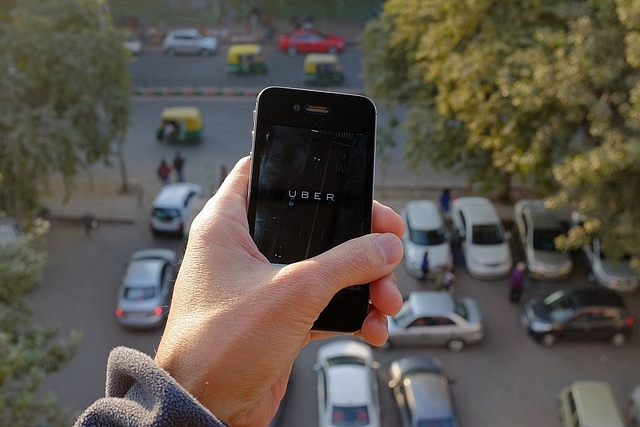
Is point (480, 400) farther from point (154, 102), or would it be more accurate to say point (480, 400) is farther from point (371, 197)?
point (154, 102)

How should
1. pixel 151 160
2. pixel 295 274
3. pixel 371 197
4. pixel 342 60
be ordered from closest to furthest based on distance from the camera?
pixel 295 274
pixel 371 197
pixel 151 160
pixel 342 60

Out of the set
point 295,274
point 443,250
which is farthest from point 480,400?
point 295,274

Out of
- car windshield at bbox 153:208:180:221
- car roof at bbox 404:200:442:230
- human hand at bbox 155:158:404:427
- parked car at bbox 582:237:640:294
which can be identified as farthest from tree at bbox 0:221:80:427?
parked car at bbox 582:237:640:294

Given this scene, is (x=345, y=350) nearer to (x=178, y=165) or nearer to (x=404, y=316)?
(x=404, y=316)

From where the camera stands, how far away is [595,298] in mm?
11008

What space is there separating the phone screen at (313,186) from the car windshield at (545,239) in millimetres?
10940

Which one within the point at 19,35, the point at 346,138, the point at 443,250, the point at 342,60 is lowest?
the point at 443,250

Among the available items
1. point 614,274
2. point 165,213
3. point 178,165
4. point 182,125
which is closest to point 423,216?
point 614,274

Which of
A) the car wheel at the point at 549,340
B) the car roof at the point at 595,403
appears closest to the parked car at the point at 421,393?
the car roof at the point at 595,403

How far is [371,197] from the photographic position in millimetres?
3217

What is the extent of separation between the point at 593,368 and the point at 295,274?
403 inches

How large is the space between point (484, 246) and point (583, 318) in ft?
9.01

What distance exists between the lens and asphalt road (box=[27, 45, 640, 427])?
32.4 feet

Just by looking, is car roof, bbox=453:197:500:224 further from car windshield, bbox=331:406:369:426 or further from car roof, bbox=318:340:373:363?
car windshield, bbox=331:406:369:426
